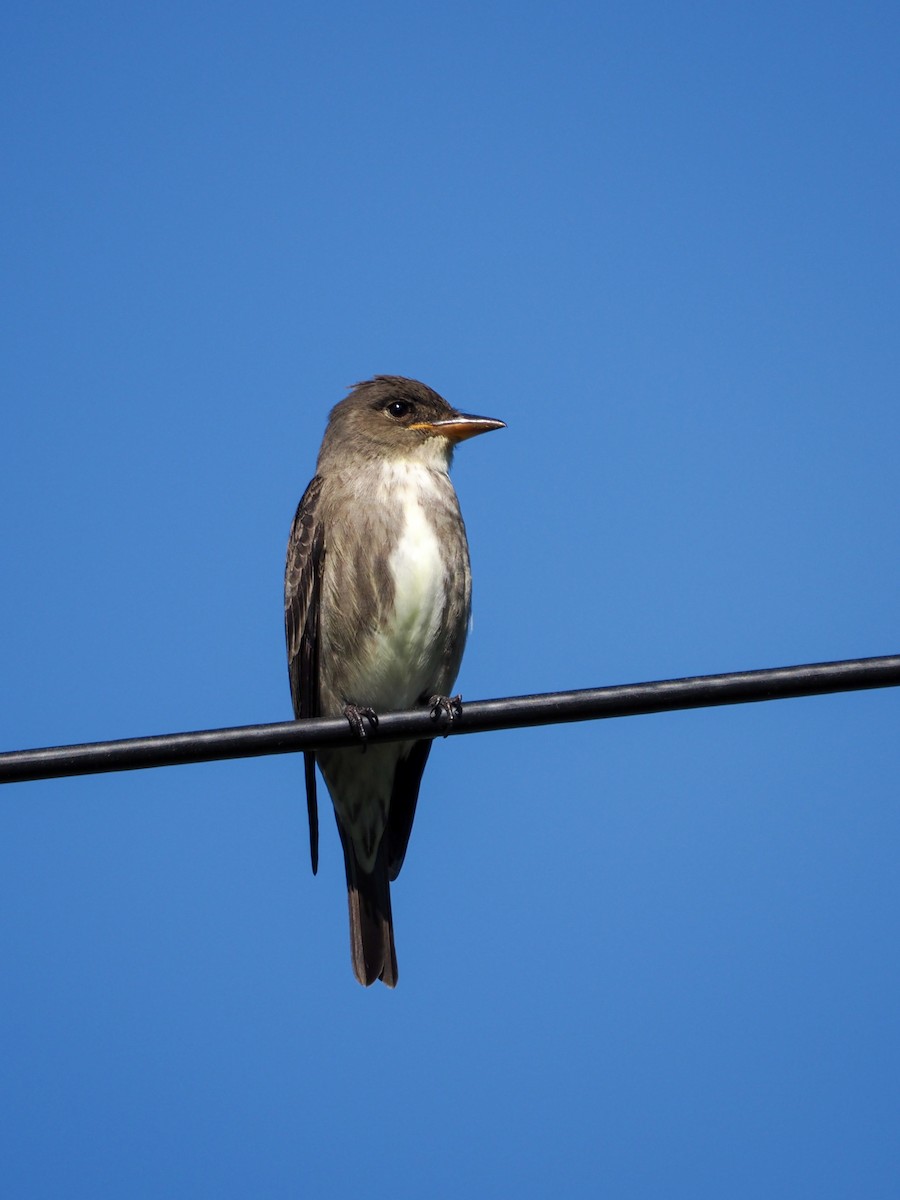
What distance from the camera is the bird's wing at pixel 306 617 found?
269 inches

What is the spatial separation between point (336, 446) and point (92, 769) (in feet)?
12.5

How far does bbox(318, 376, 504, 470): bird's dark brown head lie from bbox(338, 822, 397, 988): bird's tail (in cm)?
213

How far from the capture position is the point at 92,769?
4.00m

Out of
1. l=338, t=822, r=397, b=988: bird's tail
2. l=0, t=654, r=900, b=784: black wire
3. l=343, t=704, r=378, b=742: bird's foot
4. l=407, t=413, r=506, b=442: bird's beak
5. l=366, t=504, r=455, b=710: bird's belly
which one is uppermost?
l=407, t=413, r=506, b=442: bird's beak

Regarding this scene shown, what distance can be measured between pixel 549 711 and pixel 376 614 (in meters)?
2.57

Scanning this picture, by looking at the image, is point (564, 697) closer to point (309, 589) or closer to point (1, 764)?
point (1, 764)

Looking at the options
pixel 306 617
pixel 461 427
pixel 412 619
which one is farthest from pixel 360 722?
pixel 461 427

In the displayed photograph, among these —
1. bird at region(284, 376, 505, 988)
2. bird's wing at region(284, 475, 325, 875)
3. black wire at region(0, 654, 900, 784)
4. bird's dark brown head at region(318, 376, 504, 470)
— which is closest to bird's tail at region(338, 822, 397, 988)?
bird at region(284, 376, 505, 988)

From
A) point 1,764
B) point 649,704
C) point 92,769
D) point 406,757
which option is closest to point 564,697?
point 649,704

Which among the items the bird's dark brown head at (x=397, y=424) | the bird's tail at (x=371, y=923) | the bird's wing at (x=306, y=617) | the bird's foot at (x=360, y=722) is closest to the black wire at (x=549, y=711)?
the bird's foot at (x=360, y=722)

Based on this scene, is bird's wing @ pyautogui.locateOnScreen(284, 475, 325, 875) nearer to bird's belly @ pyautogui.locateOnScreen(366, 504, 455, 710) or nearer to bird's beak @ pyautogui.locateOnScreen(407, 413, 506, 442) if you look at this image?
bird's belly @ pyautogui.locateOnScreen(366, 504, 455, 710)

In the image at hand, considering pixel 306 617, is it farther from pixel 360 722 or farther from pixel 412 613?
pixel 360 722

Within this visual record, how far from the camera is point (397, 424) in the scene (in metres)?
7.50

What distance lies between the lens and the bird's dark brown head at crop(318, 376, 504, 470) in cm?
733
